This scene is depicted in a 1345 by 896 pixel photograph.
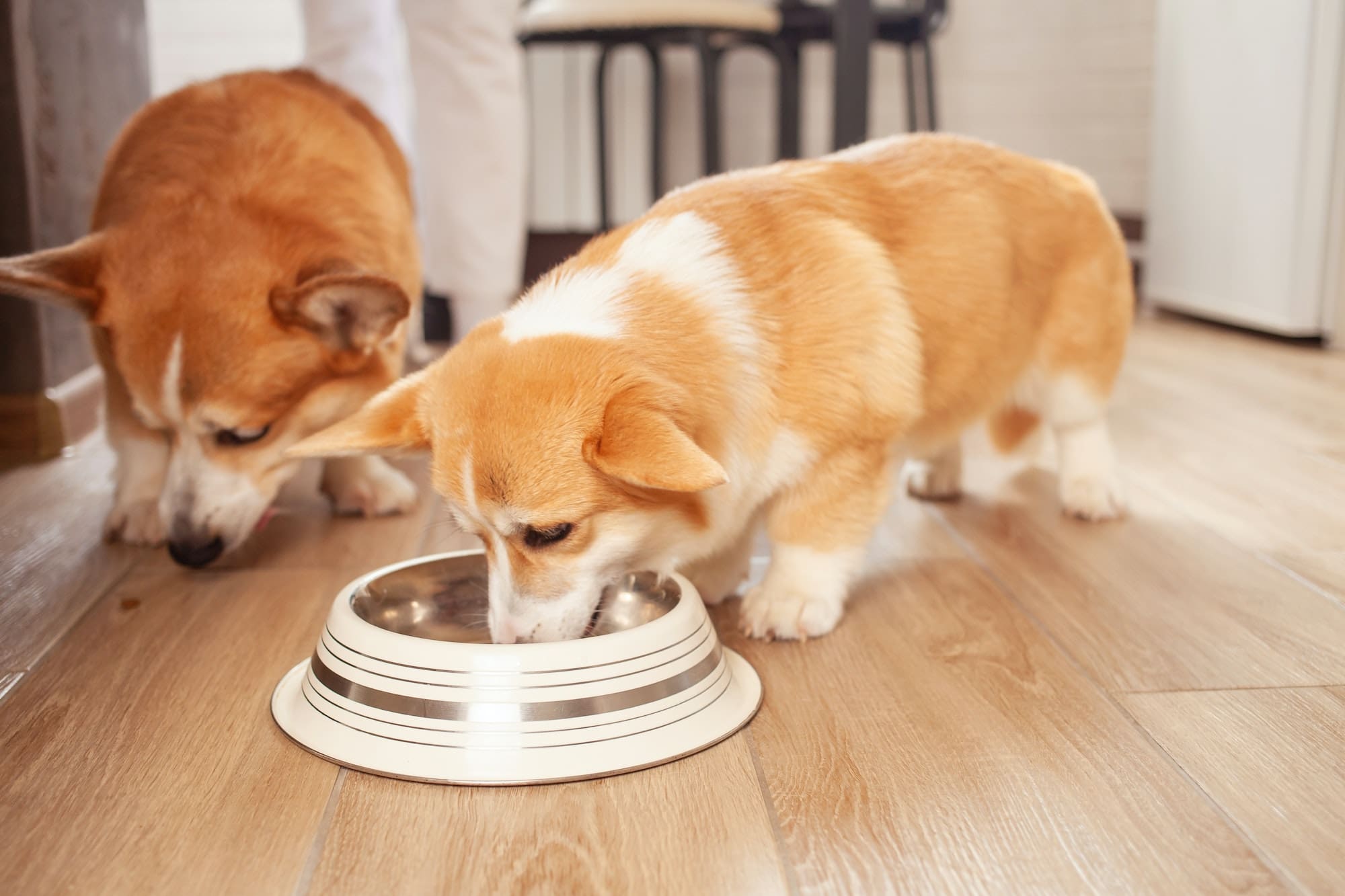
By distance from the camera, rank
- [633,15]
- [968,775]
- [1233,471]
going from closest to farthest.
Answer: [968,775] → [1233,471] → [633,15]

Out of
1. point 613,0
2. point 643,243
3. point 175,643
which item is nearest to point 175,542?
point 175,643

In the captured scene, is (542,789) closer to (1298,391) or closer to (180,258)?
(180,258)

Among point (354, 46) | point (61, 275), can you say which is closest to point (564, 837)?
point (61, 275)

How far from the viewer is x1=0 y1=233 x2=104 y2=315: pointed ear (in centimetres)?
180

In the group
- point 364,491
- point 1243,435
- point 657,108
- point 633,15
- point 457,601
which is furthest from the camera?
point 657,108

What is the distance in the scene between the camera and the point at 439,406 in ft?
4.66

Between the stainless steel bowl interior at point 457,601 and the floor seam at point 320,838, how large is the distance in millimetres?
298

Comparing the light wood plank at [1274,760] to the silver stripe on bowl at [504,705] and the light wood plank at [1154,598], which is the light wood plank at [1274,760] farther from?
the silver stripe on bowl at [504,705]

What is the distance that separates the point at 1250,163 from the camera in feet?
13.3

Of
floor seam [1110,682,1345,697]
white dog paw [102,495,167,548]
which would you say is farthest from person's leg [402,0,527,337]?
floor seam [1110,682,1345,697]

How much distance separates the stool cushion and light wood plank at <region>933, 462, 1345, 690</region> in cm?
230

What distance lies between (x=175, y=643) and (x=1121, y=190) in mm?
4738

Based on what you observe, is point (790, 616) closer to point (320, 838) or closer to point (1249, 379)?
point (320, 838)

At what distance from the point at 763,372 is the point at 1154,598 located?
0.72m
